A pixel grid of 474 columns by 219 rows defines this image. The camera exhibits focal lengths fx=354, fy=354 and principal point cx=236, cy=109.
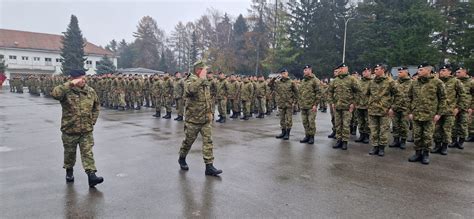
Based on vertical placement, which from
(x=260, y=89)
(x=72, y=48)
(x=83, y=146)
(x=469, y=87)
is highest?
(x=72, y=48)

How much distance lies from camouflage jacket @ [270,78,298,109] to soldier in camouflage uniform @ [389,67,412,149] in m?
2.38

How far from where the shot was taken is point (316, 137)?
9.59 meters

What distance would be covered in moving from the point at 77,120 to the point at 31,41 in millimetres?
66436

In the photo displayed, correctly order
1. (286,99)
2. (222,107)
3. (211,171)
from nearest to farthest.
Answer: (211,171)
(286,99)
(222,107)

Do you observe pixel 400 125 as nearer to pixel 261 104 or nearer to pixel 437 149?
pixel 437 149

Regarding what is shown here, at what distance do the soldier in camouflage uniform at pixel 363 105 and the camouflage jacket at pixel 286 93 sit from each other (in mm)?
1598

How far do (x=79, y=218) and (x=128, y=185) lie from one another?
1.20 meters

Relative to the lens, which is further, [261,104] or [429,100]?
[261,104]

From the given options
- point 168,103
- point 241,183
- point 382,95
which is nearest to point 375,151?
point 382,95

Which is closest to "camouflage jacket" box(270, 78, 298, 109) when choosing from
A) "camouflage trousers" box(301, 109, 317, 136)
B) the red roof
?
"camouflage trousers" box(301, 109, 317, 136)

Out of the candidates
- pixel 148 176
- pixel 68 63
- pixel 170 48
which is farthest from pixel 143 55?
pixel 148 176

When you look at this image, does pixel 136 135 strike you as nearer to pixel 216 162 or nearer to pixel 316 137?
pixel 216 162

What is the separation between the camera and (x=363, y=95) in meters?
8.08

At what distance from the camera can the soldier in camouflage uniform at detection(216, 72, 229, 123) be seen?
13.3 metres
